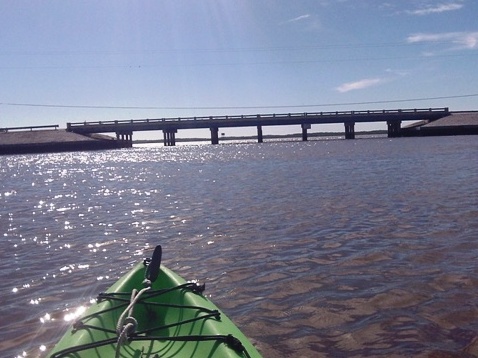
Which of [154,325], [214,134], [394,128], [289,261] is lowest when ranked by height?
[289,261]

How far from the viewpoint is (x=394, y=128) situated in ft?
325

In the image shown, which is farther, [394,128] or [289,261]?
[394,128]

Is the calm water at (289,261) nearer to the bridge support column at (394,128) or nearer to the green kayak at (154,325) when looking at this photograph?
the green kayak at (154,325)

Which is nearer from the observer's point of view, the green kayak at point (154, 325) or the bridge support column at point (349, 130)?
the green kayak at point (154, 325)

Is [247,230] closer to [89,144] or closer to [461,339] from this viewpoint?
[461,339]

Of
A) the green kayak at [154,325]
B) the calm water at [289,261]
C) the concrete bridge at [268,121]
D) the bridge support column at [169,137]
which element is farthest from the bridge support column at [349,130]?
the green kayak at [154,325]

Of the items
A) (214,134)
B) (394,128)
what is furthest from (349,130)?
(214,134)

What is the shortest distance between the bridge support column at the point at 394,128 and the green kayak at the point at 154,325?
321 ft

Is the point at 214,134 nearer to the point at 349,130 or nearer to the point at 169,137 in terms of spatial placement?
the point at 169,137

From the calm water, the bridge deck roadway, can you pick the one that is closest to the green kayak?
the calm water

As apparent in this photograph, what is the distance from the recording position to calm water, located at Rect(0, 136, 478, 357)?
245 inches

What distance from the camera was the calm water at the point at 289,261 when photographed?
6227mm

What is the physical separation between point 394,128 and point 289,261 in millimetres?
94973

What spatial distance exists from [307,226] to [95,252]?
4.78 m
